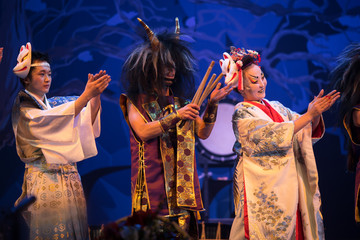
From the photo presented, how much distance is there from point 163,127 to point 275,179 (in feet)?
2.61

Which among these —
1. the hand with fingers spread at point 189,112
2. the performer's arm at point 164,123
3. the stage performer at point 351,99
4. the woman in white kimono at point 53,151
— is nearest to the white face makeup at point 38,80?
the woman in white kimono at point 53,151

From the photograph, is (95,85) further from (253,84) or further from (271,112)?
(271,112)

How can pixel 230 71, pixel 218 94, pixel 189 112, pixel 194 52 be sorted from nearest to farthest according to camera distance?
pixel 189 112, pixel 218 94, pixel 230 71, pixel 194 52

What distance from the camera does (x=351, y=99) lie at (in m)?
3.37

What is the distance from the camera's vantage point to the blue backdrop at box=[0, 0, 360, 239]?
14.7ft

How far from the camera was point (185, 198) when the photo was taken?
275 cm

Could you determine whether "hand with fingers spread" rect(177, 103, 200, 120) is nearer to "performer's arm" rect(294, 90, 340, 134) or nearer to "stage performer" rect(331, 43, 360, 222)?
"performer's arm" rect(294, 90, 340, 134)

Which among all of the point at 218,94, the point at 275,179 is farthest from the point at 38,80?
the point at 275,179

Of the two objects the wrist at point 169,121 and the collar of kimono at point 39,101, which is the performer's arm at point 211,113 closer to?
the wrist at point 169,121

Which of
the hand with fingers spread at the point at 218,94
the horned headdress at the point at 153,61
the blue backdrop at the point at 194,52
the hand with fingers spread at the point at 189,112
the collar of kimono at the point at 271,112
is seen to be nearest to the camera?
the hand with fingers spread at the point at 189,112

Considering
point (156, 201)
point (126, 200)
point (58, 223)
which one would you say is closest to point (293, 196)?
point (156, 201)

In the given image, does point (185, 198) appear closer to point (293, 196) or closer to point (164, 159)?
point (164, 159)

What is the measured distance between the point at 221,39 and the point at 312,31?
989 mm

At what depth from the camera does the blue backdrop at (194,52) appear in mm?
4473
